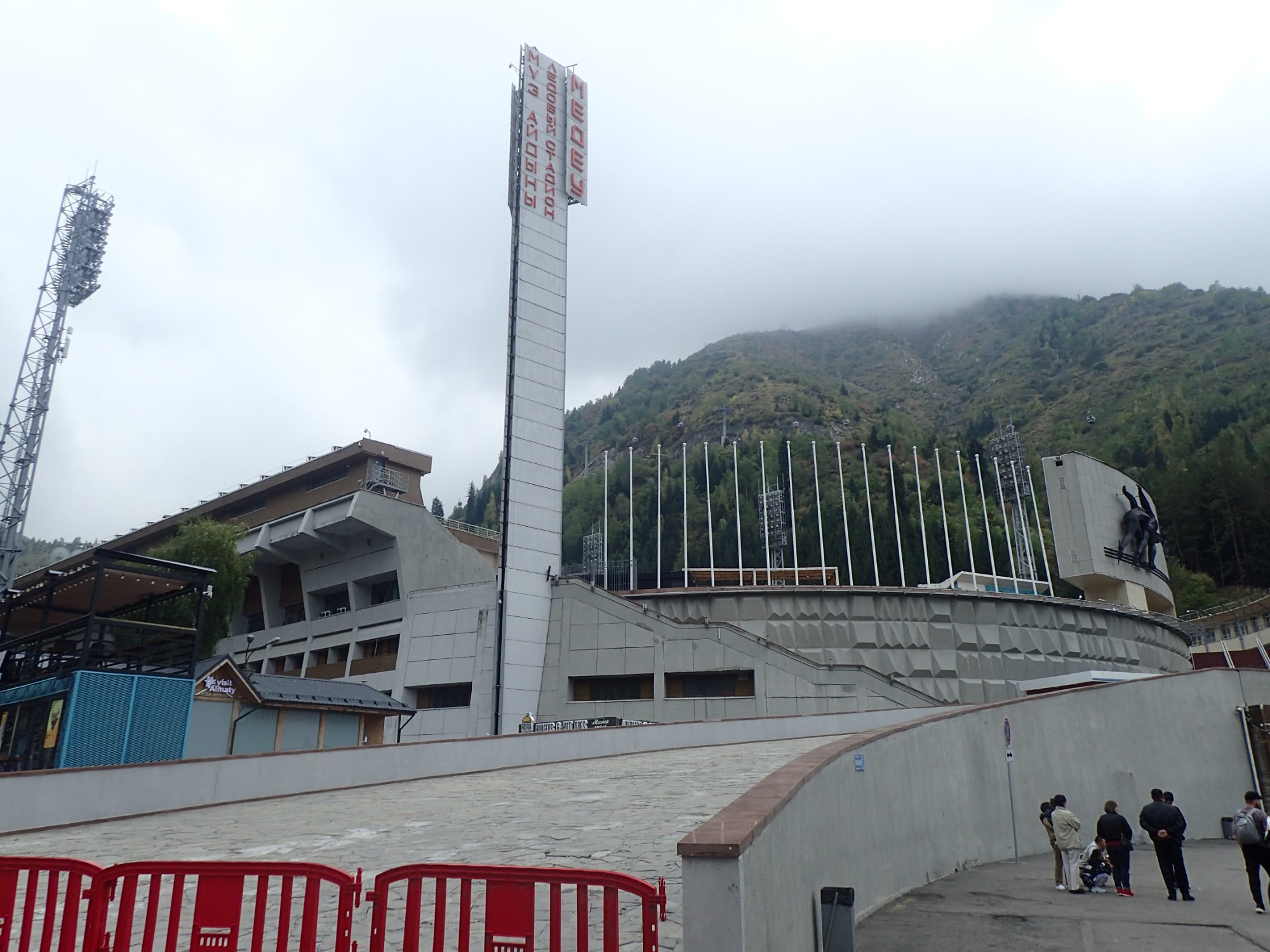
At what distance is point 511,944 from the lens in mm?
5445

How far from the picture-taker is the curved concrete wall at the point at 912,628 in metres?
46.9

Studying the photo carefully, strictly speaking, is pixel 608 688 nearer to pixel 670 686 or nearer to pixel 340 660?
pixel 670 686

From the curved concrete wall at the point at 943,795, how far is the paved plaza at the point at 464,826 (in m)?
1.12

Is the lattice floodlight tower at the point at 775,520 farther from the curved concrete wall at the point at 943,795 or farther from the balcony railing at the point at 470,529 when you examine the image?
the curved concrete wall at the point at 943,795

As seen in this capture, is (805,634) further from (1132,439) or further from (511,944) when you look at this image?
(1132,439)

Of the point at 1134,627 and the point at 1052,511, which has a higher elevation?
the point at 1052,511

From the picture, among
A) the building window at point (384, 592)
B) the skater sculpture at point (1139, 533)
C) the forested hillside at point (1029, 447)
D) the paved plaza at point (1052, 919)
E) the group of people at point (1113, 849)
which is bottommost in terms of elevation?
the paved plaza at point (1052, 919)

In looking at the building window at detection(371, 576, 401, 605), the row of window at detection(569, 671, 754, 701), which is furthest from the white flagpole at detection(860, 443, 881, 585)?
the building window at detection(371, 576, 401, 605)

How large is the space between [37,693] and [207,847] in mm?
10326

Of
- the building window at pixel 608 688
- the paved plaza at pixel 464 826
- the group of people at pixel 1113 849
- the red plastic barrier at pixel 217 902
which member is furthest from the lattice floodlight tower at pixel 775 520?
the red plastic barrier at pixel 217 902

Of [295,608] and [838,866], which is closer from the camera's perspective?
[838,866]

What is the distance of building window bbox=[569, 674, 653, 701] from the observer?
4159 cm

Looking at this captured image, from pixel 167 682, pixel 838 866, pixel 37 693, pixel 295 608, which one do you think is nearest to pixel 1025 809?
pixel 838 866

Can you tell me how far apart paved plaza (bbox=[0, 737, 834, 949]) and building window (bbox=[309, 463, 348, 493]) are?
4373cm
